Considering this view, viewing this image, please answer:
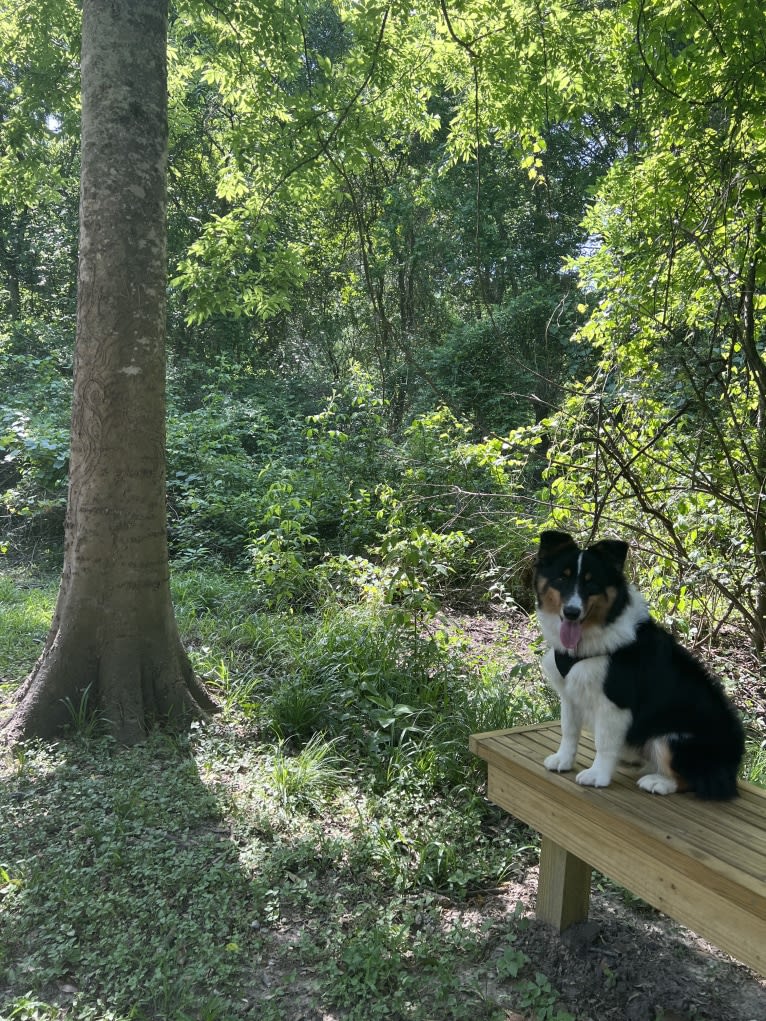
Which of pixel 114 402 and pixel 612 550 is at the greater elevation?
pixel 114 402

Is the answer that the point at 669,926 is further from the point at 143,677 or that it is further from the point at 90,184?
the point at 90,184

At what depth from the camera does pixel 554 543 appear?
2311mm

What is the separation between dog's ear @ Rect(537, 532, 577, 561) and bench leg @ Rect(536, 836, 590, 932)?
1.20m

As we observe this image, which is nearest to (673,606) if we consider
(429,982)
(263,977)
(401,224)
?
(429,982)

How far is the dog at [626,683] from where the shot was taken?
86.0 inches

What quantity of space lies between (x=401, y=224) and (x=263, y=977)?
1631 centimetres

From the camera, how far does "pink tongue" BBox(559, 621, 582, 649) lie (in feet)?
7.06

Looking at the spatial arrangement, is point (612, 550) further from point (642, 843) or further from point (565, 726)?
point (642, 843)

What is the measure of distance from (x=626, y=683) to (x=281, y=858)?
1.81 metres

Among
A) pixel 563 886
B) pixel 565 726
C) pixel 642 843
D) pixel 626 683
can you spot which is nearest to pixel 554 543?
pixel 626 683

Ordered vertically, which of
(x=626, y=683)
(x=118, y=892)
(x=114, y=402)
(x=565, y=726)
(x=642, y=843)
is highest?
(x=114, y=402)

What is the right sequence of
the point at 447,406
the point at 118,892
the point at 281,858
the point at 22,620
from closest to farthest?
1. the point at 118,892
2. the point at 281,858
3. the point at 22,620
4. the point at 447,406

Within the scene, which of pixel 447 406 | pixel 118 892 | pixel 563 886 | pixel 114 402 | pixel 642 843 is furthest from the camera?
pixel 447 406

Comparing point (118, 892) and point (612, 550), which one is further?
point (118, 892)
